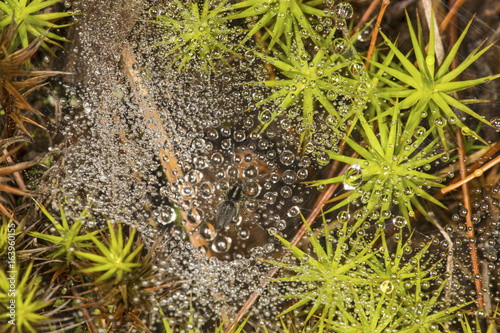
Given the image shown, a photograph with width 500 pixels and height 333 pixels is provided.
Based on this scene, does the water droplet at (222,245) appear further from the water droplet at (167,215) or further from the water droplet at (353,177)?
the water droplet at (353,177)

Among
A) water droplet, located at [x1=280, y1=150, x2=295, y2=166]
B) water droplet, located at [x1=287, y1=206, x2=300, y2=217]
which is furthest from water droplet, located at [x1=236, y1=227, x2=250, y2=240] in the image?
water droplet, located at [x1=280, y1=150, x2=295, y2=166]

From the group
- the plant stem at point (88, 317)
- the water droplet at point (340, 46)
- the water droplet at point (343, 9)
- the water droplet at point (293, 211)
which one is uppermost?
the water droplet at point (343, 9)

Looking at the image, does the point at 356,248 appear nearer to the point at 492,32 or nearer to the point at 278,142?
the point at 278,142

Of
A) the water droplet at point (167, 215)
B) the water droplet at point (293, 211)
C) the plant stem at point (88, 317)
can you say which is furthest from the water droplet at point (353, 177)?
the plant stem at point (88, 317)

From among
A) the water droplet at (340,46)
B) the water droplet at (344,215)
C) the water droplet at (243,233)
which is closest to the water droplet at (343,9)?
the water droplet at (340,46)

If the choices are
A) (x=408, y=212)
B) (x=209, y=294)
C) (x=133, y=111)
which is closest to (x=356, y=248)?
(x=408, y=212)

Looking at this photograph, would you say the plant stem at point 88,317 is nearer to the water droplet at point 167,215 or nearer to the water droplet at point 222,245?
the water droplet at point 167,215

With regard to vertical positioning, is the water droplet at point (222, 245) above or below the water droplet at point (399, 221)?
below

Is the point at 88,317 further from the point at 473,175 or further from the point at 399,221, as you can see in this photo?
the point at 473,175
